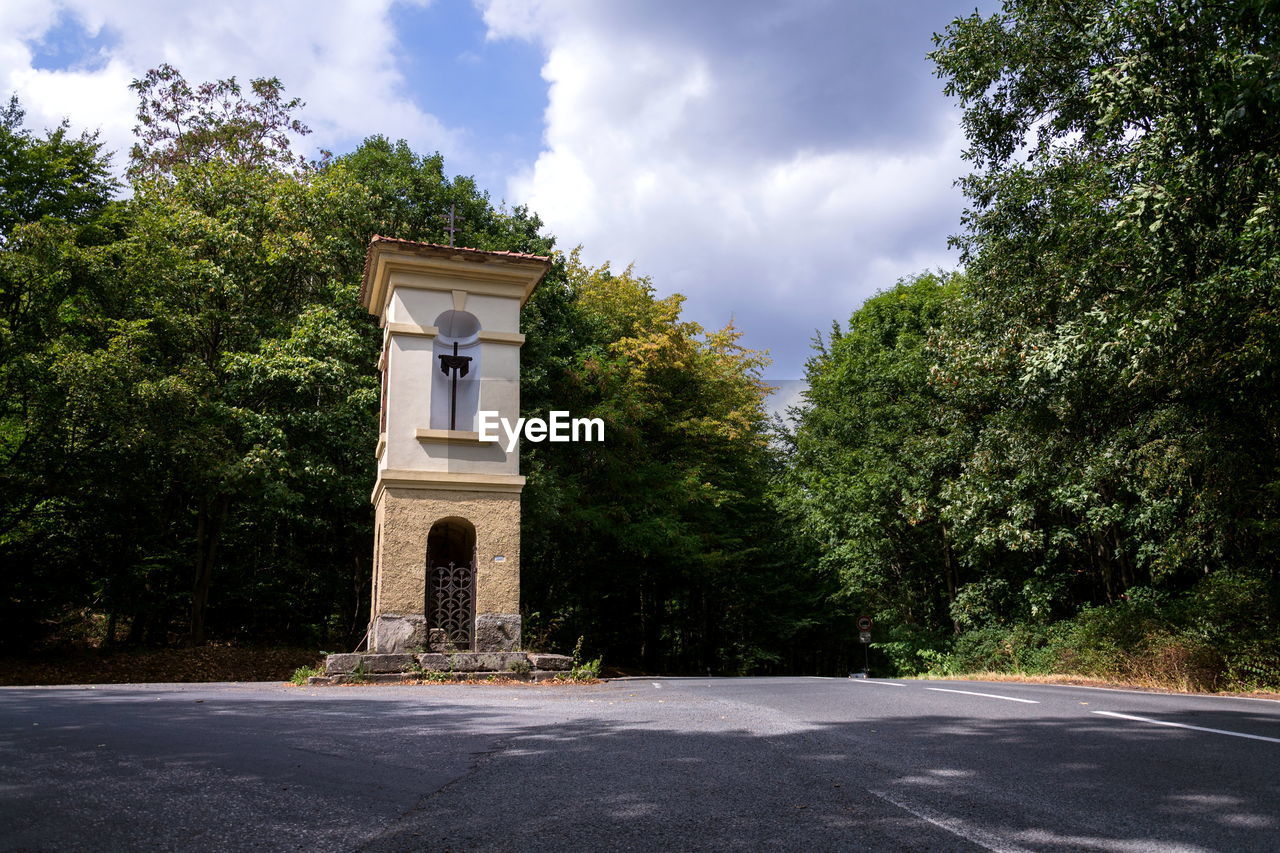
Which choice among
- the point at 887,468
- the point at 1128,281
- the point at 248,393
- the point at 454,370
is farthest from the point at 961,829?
the point at 887,468

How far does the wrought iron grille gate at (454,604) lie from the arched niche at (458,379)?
2395 mm

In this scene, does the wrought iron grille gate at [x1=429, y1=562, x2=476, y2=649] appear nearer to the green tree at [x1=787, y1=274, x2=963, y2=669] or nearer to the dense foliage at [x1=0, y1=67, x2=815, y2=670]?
the dense foliage at [x1=0, y1=67, x2=815, y2=670]

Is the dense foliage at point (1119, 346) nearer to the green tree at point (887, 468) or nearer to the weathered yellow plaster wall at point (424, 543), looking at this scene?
the green tree at point (887, 468)

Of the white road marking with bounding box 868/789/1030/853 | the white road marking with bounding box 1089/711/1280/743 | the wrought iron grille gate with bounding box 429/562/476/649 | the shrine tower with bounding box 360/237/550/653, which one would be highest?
the shrine tower with bounding box 360/237/550/653

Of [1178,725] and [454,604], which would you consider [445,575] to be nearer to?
[454,604]

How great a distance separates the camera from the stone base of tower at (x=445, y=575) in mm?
14016

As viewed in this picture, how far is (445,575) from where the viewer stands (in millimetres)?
14602

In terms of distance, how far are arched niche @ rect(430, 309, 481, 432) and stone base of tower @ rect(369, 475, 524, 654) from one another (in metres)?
1.33

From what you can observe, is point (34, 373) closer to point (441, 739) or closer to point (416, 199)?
point (416, 199)

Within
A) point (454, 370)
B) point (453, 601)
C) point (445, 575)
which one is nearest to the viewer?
point (453, 601)

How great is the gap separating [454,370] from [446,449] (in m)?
1.46

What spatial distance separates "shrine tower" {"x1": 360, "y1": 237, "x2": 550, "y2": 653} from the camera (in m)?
14.2

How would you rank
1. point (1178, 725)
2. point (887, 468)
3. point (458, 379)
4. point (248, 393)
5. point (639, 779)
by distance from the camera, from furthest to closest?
point (887, 468) → point (248, 393) → point (458, 379) → point (1178, 725) → point (639, 779)

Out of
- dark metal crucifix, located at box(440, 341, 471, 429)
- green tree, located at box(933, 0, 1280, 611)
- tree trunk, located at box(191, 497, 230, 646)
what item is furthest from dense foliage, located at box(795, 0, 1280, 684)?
tree trunk, located at box(191, 497, 230, 646)
